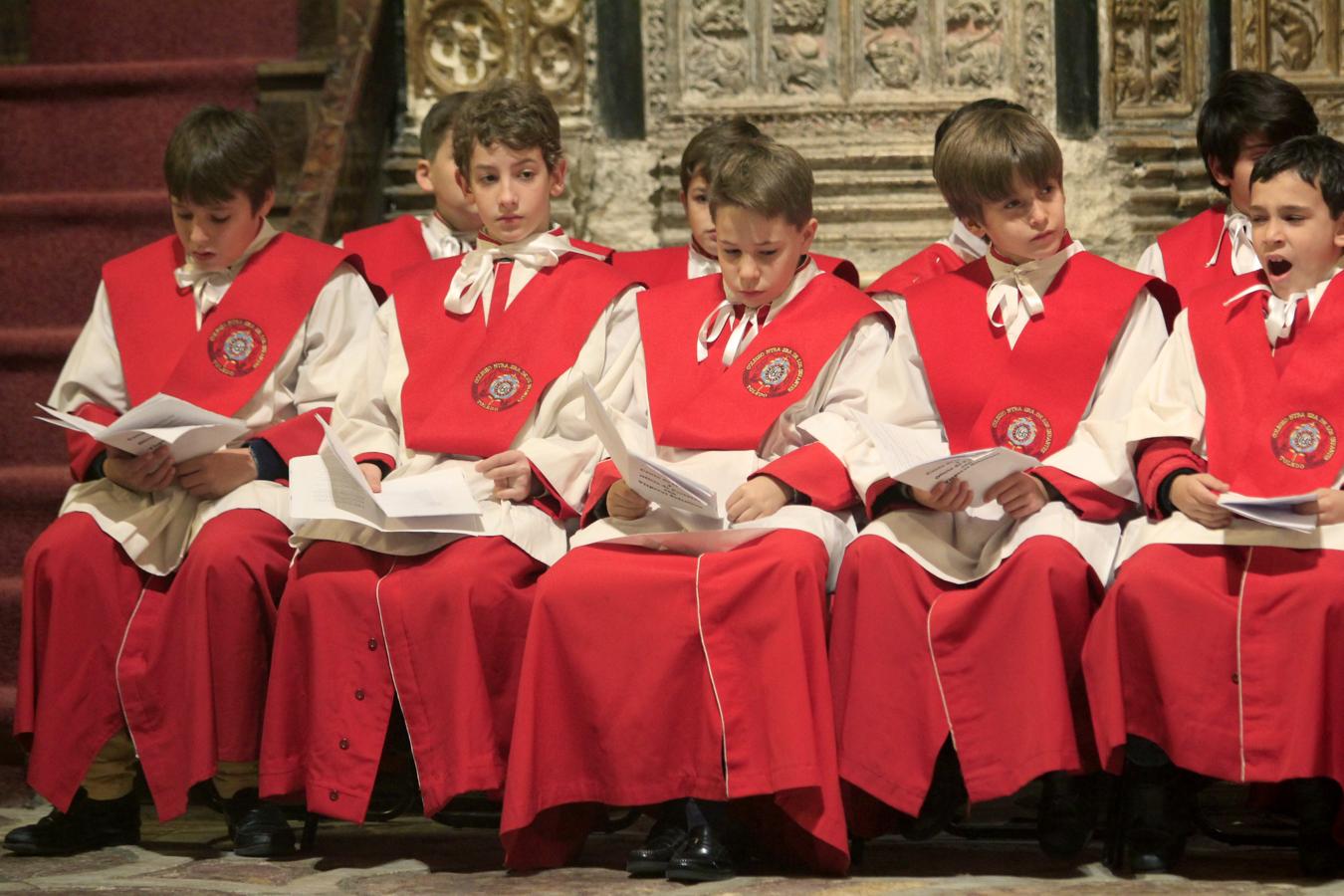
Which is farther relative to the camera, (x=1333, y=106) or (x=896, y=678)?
(x=1333, y=106)

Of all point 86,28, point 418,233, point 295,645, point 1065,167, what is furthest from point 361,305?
point 86,28

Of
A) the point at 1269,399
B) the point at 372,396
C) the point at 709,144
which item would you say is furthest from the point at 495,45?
the point at 1269,399

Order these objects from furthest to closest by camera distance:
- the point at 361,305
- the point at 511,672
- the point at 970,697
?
the point at 361,305
the point at 511,672
the point at 970,697

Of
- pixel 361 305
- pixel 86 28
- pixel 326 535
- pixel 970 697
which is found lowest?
pixel 970 697

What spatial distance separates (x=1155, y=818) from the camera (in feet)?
11.4

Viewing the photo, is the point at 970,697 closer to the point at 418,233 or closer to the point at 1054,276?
the point at 1054,276

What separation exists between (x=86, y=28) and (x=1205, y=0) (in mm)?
4006

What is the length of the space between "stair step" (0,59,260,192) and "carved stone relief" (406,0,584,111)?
2.02 feet

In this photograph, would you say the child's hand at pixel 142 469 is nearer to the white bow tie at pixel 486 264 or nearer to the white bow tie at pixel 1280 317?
the white bow tie at pixel 486 264

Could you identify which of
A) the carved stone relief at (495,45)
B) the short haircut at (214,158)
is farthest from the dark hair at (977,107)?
the carved stone relief at (495,45)

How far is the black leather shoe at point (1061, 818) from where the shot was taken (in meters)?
3.53

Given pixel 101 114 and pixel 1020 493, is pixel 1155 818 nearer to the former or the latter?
pixel 1020 493

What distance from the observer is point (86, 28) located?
22.7 feet

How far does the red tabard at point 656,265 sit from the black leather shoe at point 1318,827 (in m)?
2.18
